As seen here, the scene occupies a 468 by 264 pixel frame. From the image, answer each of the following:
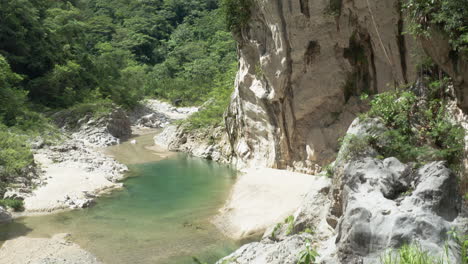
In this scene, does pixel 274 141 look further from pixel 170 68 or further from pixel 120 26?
pixel 120 26

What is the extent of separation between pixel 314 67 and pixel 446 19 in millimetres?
9679

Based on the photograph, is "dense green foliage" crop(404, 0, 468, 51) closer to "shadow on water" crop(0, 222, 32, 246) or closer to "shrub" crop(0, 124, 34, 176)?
"shadow on water" crop(0, 222, 32, 246)

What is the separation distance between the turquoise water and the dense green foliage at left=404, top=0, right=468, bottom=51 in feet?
24.3

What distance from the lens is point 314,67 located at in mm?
17656

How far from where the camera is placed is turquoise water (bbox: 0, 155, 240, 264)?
38.4 ft

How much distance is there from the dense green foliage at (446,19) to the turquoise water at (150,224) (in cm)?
741

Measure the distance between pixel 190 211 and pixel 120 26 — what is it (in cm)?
5622

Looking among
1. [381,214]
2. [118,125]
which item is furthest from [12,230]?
[118,125]

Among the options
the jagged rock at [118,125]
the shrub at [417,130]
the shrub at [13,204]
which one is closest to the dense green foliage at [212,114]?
the jagged rock at [118,125]

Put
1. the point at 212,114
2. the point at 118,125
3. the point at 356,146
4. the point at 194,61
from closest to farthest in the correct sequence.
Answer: the point at 356,146 < the point at 212,114 < the point at 118,125 < the point at 194,61

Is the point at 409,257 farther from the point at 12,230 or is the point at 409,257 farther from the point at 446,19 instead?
the point at 12,230

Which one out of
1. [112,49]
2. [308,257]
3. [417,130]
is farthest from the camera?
[112,49]

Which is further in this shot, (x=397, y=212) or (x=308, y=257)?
(x=308, y=257)

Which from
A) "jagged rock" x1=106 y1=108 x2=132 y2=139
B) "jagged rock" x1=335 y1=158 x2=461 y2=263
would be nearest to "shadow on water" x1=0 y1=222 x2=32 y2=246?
"jagged rock" x1=335 y1=158 x2=461 y2=263
